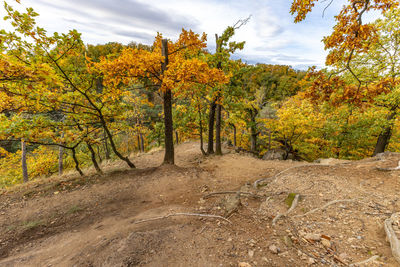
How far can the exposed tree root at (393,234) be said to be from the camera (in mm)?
2259

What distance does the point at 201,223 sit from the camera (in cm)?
345

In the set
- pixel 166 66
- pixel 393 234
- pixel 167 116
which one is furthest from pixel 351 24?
pixel 167 116

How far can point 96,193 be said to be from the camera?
6004 mm

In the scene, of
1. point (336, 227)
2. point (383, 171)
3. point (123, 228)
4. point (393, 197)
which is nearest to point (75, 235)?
point (123, 228)

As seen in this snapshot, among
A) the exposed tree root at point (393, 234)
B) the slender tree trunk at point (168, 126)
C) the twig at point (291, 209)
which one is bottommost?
the twig at point (291, 209)

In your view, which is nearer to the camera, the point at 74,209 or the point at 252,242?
the point at 252,242

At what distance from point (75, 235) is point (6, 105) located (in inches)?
201

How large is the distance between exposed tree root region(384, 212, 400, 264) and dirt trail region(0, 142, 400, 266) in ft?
0.35

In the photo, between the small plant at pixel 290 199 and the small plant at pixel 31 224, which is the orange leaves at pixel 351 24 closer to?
the small plant at pixel 290 199

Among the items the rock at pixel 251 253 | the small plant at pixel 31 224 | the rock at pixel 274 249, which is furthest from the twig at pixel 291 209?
the small plant at pixel 31 224

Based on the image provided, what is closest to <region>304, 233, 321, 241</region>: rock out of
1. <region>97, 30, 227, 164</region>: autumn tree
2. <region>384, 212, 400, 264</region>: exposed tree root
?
<region>384, 212, 400, 264</region>: exposed tree root

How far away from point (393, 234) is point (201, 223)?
3.26 m

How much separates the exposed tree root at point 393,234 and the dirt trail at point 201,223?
0.11 metres

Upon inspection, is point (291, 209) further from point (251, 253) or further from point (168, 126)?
point (168, 126)
